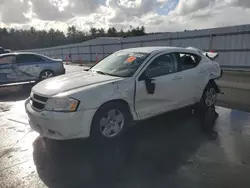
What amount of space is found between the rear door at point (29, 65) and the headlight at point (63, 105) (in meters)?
7.19

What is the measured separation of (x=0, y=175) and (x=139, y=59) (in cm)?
310

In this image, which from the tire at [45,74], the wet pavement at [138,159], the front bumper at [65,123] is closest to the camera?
the wet pavement at [138,159]

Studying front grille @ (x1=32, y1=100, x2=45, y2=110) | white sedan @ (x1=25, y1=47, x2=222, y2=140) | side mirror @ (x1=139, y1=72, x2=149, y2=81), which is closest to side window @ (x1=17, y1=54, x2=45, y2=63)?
white sedan @ (x1=25, y1=47, x2=222, y2=140)

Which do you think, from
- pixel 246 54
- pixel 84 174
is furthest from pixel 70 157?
pixel 246 54

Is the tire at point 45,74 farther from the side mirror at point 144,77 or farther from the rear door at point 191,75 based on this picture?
the side mirror at point 144,77

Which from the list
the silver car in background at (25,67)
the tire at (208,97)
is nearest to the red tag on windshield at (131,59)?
the tire at (208,97)

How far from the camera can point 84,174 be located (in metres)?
3.26

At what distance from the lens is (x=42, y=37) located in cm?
9206

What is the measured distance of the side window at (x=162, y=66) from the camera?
4.69 metres

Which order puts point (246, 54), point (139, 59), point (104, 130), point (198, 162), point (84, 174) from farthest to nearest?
1. point (246, 54)
2. point (139, 59)
3. point (104, 130)
4. point (198, 162)
5. point (84, 174)

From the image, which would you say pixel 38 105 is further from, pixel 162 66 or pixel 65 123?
pixel 162 66

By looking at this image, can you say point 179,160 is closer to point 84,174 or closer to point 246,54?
point 84,174

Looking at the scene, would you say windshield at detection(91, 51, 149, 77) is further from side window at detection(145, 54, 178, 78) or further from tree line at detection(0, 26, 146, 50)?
tree line at detection(0, 26, 146, 50)

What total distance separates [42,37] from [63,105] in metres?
96.2
